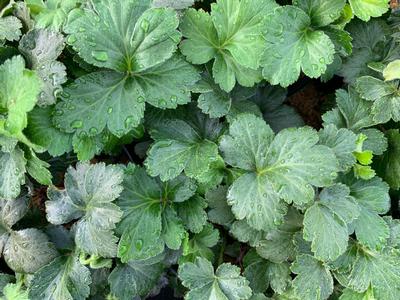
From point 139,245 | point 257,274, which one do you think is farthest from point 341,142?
point 139,245

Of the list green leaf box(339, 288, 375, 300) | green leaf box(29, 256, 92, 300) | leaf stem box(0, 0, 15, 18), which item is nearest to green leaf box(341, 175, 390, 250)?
green leaf box(339, 288, 375, 300)

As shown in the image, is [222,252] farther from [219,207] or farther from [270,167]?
[270,167]

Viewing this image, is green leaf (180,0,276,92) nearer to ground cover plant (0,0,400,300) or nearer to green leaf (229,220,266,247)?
ground cover plant (0,0,400,300)

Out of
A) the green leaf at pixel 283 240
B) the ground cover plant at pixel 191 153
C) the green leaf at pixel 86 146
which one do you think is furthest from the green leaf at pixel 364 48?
the green leaf at pixel 86 146

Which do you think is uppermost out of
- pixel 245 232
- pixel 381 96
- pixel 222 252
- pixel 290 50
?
pixel 290 50

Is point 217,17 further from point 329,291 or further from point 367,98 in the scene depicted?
point 329,291

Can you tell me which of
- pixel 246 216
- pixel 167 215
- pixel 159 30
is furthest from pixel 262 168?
pixel 159 30
